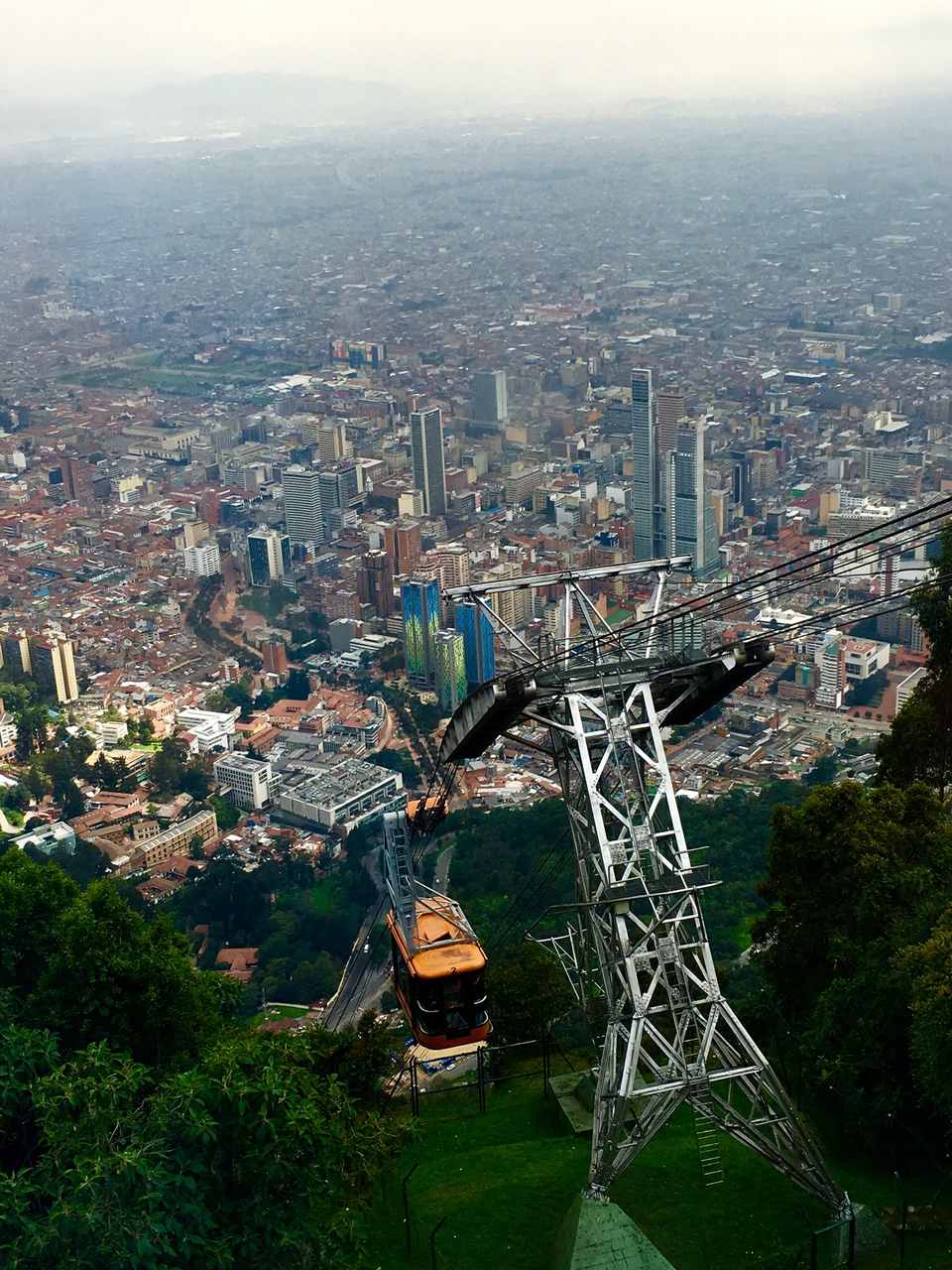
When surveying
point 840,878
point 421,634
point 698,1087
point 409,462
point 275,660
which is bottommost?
point 275,660

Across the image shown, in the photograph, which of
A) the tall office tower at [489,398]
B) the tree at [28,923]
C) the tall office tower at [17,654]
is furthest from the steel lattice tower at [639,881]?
the tall office tower at [489,398]

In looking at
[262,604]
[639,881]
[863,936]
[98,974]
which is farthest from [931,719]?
[262,604]

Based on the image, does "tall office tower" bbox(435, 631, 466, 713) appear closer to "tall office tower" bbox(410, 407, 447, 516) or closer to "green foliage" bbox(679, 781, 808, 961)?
"green foliage" bbox(679, 781, 808, 961)

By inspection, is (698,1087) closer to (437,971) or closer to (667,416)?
(437,971)

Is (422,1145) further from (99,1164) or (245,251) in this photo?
(245,251)

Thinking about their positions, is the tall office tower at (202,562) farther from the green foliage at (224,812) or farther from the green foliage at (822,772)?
the green foliage at (822,772)

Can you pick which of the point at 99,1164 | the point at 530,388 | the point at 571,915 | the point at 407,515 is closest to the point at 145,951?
the point at 571,915
